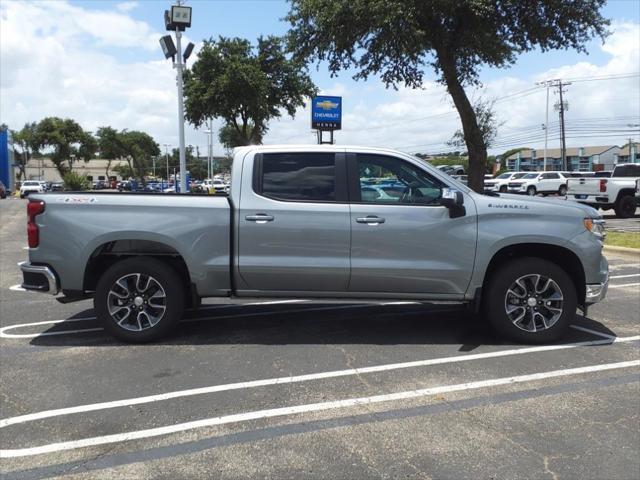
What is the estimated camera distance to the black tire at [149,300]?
17.5 feet

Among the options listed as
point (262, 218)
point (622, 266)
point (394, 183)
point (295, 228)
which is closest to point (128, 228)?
point (262, 218)

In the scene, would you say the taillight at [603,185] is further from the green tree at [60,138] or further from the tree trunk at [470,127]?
the green tree at [60,138]

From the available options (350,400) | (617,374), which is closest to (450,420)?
(350,400)

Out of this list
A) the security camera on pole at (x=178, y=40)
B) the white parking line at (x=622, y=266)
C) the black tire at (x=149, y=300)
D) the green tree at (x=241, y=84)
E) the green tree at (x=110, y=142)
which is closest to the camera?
the black tire at (x=149, y=300)

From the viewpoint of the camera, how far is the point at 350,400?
4094mm

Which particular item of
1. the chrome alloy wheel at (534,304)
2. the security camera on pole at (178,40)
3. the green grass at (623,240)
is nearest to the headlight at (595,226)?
the chrome alloy wheel at (534,304)

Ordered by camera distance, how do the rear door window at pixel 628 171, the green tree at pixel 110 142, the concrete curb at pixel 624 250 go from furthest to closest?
the green tree at pixel 110 142 < the rear door window at pixel 628 171 < the concrete curb at pixel 624 250

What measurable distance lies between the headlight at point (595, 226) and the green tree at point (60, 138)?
70.2 m

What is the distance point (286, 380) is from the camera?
449 centimetres

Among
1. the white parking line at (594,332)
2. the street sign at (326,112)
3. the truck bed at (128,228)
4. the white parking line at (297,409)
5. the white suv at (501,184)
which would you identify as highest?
the street sign at (326,112)

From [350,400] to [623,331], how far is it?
137 inches

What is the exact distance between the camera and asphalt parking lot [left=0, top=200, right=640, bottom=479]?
3.25 metres

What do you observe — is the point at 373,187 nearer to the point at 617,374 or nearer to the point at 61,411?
the point at 617,374

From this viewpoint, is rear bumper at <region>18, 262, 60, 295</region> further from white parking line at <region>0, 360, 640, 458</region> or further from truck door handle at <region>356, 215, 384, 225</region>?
truck door handle at <region>356, 215, 384, 225</region>
